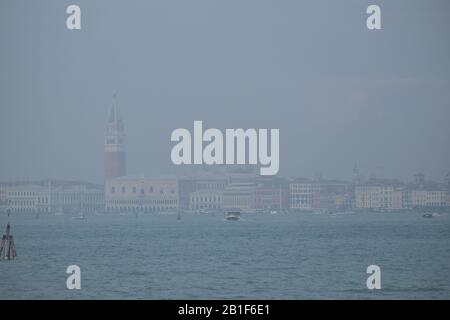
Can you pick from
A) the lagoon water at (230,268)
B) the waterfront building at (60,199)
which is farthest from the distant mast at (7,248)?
the waterfront building at (60,199)

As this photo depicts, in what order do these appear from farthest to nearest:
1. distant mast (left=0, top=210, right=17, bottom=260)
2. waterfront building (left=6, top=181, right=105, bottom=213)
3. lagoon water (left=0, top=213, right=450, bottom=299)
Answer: waterfront building (left=6, top=181, right=105, bottom=213), distant mast (left=0, top=210, right=17, bottom=260), lagoon water (left=0, top=213, right=450, bottom=299)

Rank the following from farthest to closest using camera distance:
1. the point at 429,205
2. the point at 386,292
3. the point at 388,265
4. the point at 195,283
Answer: the point at 429,205
the point at 388,265
the point at 195,283
the point at 386,292

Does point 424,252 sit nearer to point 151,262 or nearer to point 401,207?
point 151,262

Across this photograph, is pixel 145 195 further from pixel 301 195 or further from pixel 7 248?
pixel 7 248

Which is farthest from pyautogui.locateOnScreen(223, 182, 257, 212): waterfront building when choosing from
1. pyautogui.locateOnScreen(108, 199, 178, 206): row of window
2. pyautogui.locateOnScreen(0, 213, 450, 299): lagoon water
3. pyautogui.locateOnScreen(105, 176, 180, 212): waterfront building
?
pyautogui.locateOnScreen(0, 213, 450, 299): lagoon water

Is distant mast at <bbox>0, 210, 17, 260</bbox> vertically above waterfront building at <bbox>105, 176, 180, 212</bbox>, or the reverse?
distant mast at <bbox>0, 210, 17, 260</bbox>

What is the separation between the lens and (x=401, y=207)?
13038cm

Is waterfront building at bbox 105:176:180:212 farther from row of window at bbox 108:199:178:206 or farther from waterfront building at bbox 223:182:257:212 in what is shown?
waterfront building at bbox 223:182:257:212

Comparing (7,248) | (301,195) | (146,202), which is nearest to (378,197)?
(301,195)

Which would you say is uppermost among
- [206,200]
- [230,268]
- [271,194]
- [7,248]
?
[7,248]
